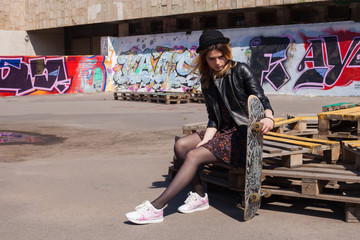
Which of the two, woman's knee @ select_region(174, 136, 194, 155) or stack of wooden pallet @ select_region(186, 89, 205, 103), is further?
stack of wooden pallet @ select_region(186, 89, 205, 103)

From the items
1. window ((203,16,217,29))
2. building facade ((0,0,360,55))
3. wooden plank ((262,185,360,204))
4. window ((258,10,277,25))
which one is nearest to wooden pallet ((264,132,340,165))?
wooden plank ((262,185,360,204))

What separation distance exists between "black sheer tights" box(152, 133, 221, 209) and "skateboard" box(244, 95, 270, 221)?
0.41 m

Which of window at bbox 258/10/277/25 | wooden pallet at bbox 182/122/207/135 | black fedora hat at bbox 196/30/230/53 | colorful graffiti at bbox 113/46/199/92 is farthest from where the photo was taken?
window at bbox 258/10/277/25

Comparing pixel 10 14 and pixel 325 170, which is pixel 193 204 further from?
pixel 10 14

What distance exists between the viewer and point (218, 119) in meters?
4.70

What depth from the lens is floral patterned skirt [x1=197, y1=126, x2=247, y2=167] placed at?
446cm

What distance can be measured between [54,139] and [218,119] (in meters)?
5.69

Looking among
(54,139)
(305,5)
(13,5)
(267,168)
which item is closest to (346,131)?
(267,168)

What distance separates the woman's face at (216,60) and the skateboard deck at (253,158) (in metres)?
0.51

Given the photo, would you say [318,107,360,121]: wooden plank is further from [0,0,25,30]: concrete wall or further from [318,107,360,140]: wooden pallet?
[0,0,25,30]: concrete wall

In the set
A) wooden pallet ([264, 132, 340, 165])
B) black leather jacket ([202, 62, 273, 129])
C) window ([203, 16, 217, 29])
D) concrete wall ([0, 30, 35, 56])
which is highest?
window ([203, 16, 217, 29])

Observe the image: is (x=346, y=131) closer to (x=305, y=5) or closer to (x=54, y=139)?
(x=54, y=139)

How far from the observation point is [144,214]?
4.23 metres

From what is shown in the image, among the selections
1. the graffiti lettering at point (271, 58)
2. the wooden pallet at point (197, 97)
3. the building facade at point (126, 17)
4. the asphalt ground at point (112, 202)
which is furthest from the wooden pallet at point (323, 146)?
the building facade at point (126, 17)
